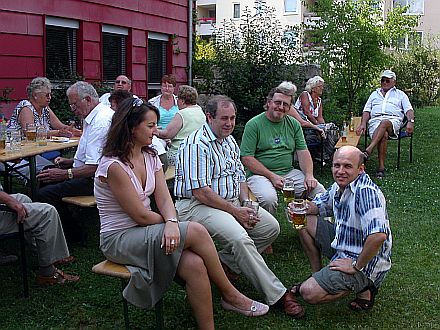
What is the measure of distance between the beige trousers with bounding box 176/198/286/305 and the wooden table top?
1485mm

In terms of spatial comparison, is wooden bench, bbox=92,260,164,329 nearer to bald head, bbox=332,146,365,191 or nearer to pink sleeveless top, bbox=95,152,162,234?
pink sleeveless top, bbox=95,152,162,234

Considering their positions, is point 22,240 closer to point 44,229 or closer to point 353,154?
point 44,229

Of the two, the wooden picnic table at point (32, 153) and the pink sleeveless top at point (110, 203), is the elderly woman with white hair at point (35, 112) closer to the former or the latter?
the wooden picnic table at point (32, 153)

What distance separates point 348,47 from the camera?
10.7 metres

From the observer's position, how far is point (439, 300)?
396cm

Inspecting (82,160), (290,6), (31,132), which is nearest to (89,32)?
(31,132)

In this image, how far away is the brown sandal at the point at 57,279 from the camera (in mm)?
4207

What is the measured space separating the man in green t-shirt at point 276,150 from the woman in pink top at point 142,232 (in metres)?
1.65

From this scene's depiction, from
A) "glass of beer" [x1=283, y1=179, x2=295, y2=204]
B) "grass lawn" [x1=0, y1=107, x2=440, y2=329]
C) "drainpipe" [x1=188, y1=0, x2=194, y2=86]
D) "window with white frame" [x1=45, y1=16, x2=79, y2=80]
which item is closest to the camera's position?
"grass lawn" [x1=0, y1=107, x2=440, y2=329]

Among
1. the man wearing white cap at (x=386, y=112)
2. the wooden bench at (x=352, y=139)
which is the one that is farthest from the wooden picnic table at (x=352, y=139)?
the man wearing white cap at (x=386, y=112)

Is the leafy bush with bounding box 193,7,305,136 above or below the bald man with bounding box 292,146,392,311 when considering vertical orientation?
above

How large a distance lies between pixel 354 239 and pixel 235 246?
706mm

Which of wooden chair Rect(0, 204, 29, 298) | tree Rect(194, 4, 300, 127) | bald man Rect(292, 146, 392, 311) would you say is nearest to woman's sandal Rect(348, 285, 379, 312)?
bald man Rect(292, 146, 392, 311)

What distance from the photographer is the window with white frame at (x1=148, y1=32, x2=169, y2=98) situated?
447 inches
